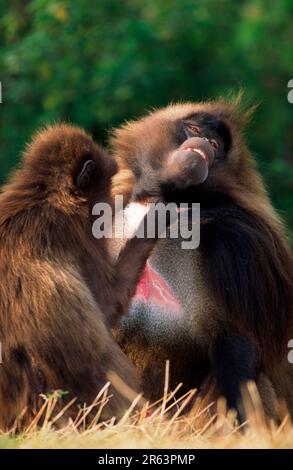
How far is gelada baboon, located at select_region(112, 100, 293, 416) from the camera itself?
6168 millimetres

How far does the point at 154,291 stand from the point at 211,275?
414mm

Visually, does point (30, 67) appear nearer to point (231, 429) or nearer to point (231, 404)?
point (231, 404)

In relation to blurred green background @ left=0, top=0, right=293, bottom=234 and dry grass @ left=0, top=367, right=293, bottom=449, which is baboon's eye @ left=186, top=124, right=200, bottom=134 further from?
blurred green background @ left=0, top=0, right=293, bottom=234

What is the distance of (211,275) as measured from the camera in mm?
6215

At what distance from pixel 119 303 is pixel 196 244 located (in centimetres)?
74

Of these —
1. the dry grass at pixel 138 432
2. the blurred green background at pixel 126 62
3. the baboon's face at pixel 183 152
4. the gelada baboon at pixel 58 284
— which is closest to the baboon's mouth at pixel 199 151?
the baboon's face at pixel 183 152

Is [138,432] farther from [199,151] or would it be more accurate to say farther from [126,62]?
[126,62]

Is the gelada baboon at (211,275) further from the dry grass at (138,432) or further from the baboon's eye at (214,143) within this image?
the dry grass at (138,432)

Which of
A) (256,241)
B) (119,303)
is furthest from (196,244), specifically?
(119,303)

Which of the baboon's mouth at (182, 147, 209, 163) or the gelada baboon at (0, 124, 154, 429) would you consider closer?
the gelada baboon at (0, 124, 154, 429)

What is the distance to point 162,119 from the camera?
6754mm

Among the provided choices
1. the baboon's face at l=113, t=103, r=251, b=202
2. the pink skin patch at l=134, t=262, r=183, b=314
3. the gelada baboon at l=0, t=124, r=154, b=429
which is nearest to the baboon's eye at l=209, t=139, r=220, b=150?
the baboon's face at l=113, t=103, r=251, b=202

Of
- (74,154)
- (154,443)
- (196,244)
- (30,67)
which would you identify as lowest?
(154,443)

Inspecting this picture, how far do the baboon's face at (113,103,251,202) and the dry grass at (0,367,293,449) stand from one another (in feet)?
4.16
